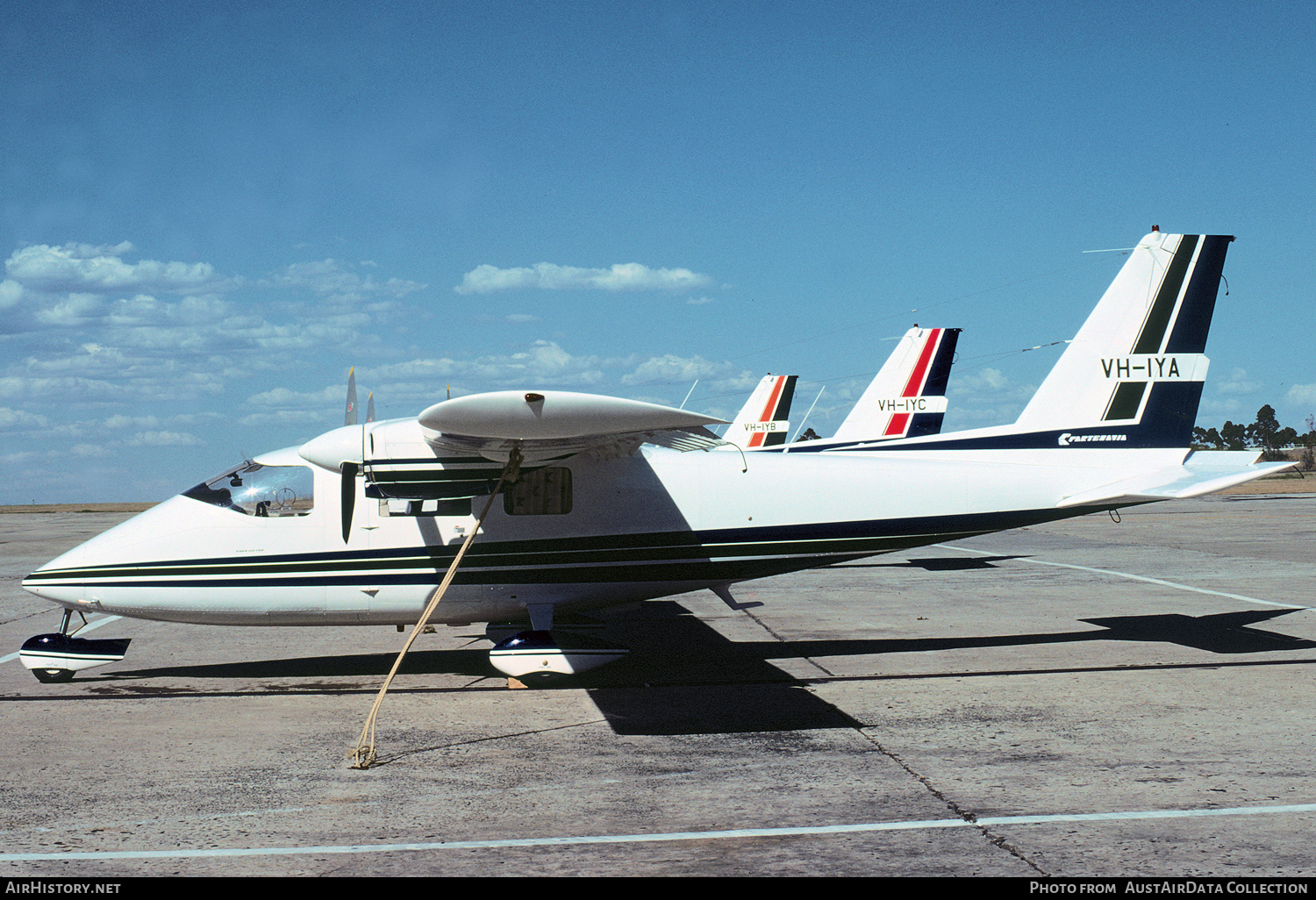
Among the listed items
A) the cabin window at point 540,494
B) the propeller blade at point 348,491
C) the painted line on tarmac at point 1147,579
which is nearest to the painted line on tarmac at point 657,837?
the propeller blade at point 348,491

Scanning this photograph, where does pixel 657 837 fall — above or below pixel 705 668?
above

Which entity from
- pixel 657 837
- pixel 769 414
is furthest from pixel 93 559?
pixel 769 414

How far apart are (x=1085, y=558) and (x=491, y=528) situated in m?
16.6

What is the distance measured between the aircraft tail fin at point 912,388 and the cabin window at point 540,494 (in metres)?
15.7

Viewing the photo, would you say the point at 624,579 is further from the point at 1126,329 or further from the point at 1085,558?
the point at 1085,558

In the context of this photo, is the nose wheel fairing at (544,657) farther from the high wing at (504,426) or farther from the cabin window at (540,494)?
the high wing at (504,426)

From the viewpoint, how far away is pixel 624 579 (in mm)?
10641

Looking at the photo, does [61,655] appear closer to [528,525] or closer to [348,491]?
[348,491]

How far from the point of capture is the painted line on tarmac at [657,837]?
17.8ft

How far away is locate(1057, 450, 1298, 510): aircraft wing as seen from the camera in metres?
10.1

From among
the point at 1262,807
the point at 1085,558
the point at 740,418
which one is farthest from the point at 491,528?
the point at 740,418

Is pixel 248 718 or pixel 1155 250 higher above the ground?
pixel 1155 250

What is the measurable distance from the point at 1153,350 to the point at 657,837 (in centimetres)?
910

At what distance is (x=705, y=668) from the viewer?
35.1ft
